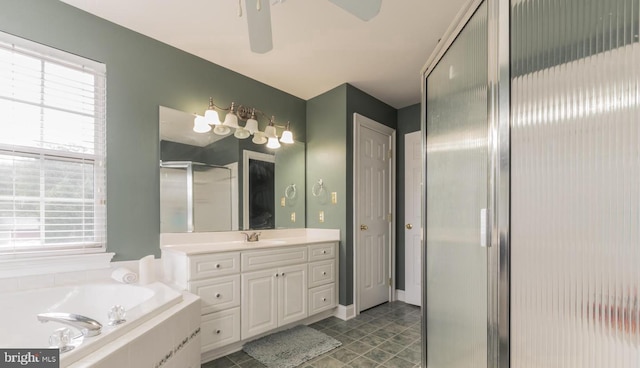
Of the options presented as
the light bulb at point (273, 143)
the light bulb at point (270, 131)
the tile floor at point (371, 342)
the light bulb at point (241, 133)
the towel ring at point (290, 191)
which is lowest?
the tile floor at point (371, 342)

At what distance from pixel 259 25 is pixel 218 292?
1.84 m

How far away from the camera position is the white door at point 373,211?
3125mm

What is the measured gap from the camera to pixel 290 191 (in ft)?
10.6

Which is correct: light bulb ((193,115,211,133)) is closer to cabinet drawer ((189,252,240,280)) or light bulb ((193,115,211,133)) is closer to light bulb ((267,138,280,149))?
light bulb ((267,138,280,149))

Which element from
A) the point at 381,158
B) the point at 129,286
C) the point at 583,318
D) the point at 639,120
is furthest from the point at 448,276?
the point at 381,158

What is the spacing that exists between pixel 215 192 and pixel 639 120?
8.60 ft

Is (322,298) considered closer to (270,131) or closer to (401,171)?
(270,131)

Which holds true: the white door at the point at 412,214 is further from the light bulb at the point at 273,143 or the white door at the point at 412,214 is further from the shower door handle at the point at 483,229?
the shower door handle at the point at 483,229

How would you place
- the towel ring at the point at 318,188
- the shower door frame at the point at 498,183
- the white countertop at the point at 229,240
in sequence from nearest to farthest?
the shower door frame at the point at 498,183
the white countertop at the point at 229,240
the towel ring at the point at 318,188

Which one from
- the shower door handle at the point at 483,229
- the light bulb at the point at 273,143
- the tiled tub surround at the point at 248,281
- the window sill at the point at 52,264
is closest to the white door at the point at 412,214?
the tiled tub surround at the point at 248,281

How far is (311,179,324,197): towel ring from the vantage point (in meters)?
3.23

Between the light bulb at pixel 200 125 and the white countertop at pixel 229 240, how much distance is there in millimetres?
945

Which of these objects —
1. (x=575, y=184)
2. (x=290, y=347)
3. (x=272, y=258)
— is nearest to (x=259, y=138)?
(x=272, y=258)

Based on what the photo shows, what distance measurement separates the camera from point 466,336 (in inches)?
47.9
